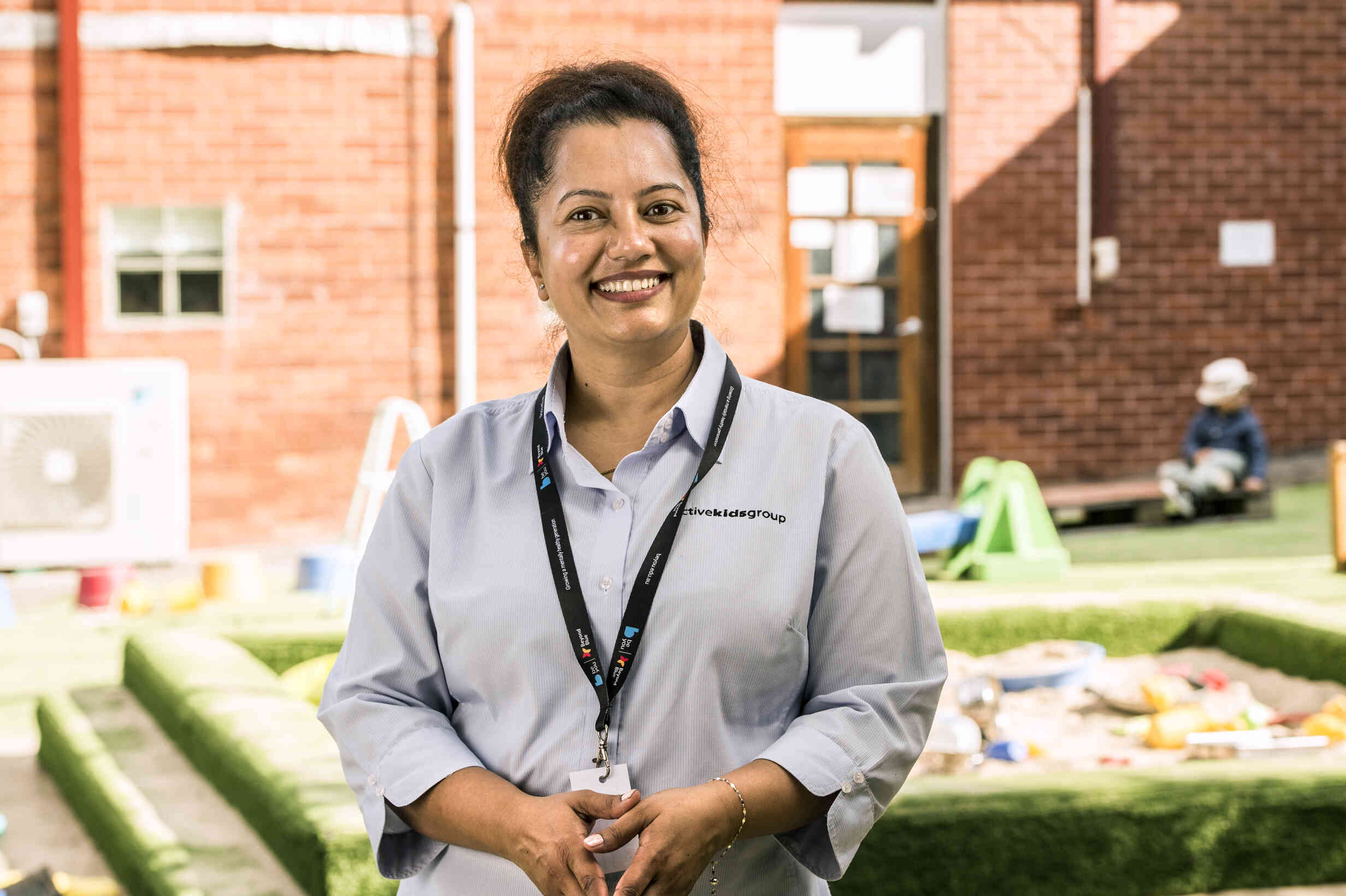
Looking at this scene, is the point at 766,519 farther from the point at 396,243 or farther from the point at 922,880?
the point at 396,243

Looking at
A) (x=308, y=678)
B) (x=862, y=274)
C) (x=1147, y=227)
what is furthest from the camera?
(x=1147, y=227)

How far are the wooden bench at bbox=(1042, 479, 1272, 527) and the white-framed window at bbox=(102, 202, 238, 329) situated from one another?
5.32 m

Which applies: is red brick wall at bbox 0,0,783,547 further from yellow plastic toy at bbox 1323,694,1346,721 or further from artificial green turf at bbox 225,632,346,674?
yellow plastic toy at bbox 1323,694,1346,721

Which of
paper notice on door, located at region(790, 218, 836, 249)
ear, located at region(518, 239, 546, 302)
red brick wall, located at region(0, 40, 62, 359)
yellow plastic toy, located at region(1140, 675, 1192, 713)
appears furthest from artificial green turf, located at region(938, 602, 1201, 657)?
red brick wall, located at region(0, 40, 62, 359)

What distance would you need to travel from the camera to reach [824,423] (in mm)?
1565

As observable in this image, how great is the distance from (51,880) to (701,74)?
7.33 metres

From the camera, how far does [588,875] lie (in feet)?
4.58

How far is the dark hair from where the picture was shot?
1.57 metres

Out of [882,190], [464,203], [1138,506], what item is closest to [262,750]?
[464,203]

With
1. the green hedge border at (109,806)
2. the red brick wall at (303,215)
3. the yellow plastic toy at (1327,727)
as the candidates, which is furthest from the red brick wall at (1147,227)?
the green hedge border at (109,806)

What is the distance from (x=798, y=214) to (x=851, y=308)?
74 cm

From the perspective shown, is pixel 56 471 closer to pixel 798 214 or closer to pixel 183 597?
pixel 183 597

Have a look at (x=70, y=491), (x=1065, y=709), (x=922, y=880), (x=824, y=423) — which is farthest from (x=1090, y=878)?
(x=70, y=491)

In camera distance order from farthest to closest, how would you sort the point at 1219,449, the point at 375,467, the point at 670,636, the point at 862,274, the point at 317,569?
the point at 862,274
the point at 1219,449
the point at 317,569
the point at 375,467
the point at 670,636
